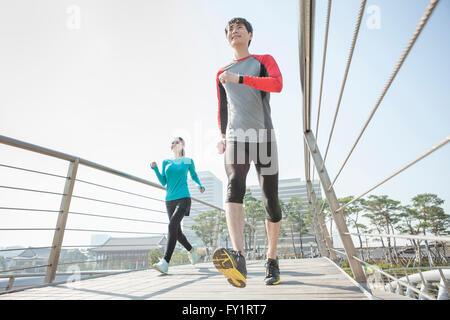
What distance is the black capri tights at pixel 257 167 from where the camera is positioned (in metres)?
1.35

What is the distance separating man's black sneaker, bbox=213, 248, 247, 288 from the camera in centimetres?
109

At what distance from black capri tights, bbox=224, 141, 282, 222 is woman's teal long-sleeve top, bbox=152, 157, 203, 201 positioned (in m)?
1.22

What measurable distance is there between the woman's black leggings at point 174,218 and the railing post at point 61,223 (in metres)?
0.86

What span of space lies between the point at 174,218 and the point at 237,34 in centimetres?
173

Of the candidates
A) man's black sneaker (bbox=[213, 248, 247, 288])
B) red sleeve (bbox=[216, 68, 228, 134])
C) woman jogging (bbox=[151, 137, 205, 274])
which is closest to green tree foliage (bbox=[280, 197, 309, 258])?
woman jogging (bbox=[151, 137, 205, 274])

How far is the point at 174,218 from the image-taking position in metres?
2.36

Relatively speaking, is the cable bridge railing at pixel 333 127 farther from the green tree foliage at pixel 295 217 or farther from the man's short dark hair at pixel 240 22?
the green tree foliage at pixel 295 217

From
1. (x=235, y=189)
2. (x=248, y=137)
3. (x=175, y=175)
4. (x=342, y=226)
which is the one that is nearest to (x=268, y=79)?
(x=248, y=137)

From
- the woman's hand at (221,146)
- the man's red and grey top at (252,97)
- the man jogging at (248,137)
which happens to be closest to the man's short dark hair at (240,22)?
the man jogging at (248,137)
